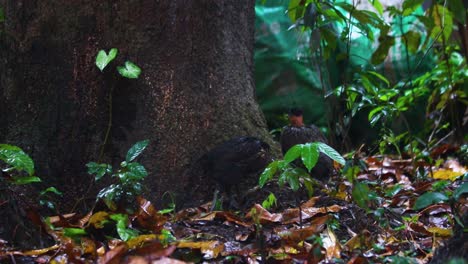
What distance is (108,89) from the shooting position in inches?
110

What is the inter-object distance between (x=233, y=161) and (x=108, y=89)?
2.02ft

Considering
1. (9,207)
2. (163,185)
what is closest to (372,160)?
(163,185)

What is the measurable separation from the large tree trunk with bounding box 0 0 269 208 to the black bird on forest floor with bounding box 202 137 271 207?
0.29ft

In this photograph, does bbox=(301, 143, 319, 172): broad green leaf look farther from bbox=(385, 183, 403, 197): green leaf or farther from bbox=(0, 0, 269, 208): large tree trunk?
bbox=(385, 183, 403, 197): green leaf

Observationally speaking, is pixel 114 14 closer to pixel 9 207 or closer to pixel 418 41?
pixel 9 207

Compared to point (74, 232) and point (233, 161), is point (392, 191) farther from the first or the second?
point (74, 232)

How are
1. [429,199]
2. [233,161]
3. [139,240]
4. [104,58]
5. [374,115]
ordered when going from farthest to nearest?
[374,115] < [233,161] < [104,58] < [139,240] < [429,199]

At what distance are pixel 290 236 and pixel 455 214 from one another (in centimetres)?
55

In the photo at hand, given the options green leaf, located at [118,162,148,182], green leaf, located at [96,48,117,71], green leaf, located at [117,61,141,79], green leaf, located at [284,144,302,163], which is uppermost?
green leaf, located at [96,48,117,71]

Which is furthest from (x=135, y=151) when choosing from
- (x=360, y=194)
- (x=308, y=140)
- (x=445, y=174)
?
(x=445, y=174)

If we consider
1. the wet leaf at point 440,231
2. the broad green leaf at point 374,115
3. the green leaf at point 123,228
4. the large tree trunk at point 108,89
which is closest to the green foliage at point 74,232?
Answer: the green leaf at point 123,228

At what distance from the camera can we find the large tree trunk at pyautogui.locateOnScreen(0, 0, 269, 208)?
9.12 ft

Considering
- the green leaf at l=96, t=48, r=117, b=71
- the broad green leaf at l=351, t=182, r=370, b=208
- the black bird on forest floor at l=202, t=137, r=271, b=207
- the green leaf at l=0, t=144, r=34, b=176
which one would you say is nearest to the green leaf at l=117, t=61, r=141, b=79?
the green leaf at l=96, t=48, r=117, b=71

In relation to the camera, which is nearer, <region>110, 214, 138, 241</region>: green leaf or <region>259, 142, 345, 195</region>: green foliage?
<region>110, 214, 138, 241</region>: green leaf
